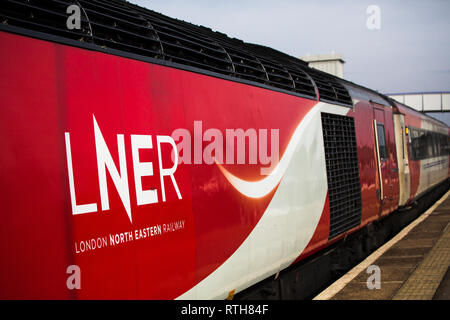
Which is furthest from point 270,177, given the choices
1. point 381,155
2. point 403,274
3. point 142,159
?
point 381,155

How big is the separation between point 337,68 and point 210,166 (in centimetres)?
2948

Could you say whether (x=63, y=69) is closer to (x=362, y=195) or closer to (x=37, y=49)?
(x=37, y=49)

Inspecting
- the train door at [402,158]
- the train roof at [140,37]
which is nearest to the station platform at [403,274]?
the train door at [402,158]

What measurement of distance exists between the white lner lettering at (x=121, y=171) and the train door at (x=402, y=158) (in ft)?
29.0

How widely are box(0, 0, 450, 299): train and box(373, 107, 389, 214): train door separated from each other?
3150 mm

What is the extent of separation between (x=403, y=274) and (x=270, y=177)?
3.34 metres

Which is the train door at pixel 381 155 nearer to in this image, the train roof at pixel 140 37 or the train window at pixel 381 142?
the train window at pixel 381 142

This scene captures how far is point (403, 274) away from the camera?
7098 mm

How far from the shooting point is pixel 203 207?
12.9ft

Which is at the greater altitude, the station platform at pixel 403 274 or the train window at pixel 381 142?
the train window at pixel 381 142

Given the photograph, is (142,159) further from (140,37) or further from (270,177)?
(270,177)

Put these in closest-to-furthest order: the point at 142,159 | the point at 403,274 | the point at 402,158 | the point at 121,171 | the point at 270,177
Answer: the point at 121,171
the point at 142,159
the point at 270,177
the point at 403,274
the point at 402,158

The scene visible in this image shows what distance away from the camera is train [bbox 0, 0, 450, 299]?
2.46m

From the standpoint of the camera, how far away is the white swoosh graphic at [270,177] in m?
4.45
